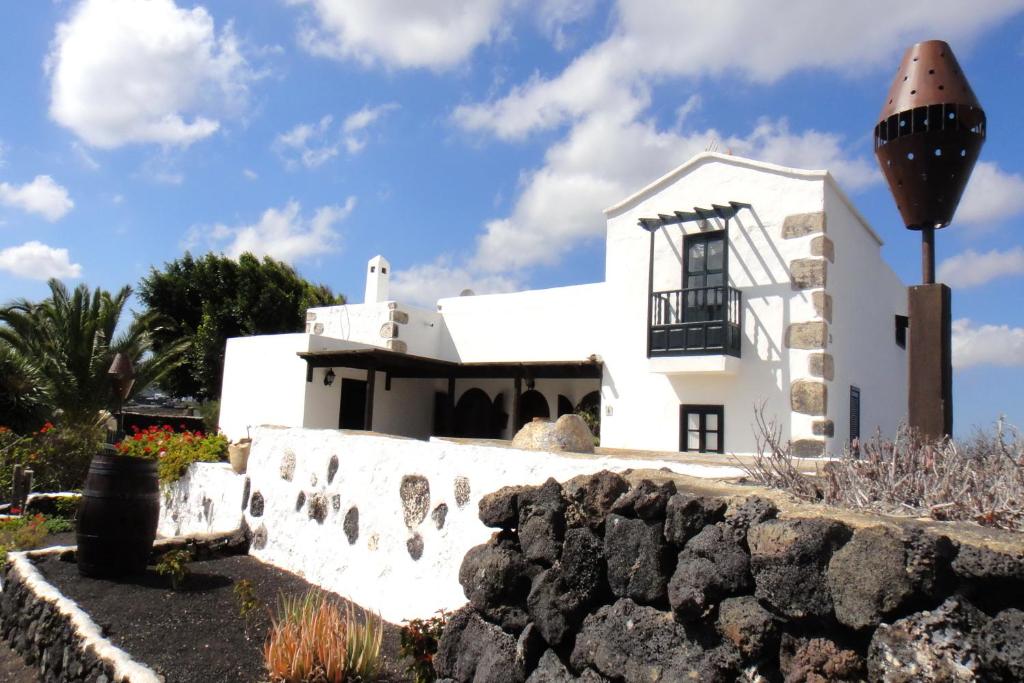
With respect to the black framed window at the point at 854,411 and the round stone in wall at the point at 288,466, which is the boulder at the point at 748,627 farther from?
the black framed window at the point at 854,411

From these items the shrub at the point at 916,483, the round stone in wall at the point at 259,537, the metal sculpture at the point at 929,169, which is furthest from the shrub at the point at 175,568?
the metal sculpture at the point at 929,169

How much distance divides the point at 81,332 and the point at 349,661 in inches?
567

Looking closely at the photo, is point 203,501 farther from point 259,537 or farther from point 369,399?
point 369,399

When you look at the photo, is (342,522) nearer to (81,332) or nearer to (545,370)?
(545,370)

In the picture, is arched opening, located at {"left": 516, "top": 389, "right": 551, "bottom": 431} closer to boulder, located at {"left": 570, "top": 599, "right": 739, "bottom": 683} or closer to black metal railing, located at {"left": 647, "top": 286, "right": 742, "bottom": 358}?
black metal railing, located at {"left": 647, "top": 286, "right": 742, "bottom": 358}

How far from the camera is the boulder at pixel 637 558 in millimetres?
2598

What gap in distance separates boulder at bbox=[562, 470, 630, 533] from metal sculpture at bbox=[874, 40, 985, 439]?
300 cm

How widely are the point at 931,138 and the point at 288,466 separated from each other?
19.6 ft

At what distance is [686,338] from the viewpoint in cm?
1136

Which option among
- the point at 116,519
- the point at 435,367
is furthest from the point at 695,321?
the point at 116,519

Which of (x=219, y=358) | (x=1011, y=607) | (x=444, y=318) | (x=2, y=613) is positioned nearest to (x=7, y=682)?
(x=2, y=613)

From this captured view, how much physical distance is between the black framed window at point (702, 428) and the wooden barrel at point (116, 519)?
7.59 m

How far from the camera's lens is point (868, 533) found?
2.04 metres

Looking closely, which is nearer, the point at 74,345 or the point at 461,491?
the point at 461,491
